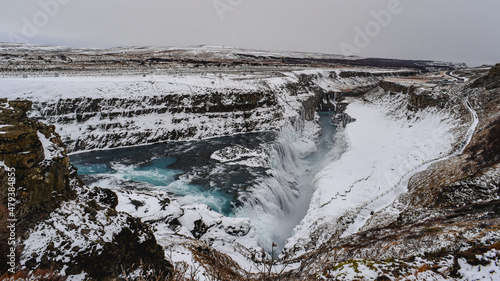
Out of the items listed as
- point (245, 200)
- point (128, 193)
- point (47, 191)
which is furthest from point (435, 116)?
point (47, 191)

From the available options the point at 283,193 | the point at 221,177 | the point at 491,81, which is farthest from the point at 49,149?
the point at 491,81

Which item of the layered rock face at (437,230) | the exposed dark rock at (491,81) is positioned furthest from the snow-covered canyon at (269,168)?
the exposed dark rock at (491,81)

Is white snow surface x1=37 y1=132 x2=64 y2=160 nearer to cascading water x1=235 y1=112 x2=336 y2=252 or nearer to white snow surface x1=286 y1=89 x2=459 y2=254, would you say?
white snow surface x1=286 y1=89 x2=459 y2=254

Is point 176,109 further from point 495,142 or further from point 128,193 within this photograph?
point 495,142

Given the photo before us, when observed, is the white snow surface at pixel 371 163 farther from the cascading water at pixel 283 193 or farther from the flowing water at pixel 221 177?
the flowing water at pixel 221 177

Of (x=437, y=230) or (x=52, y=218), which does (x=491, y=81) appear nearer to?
(x=437, y=230)
